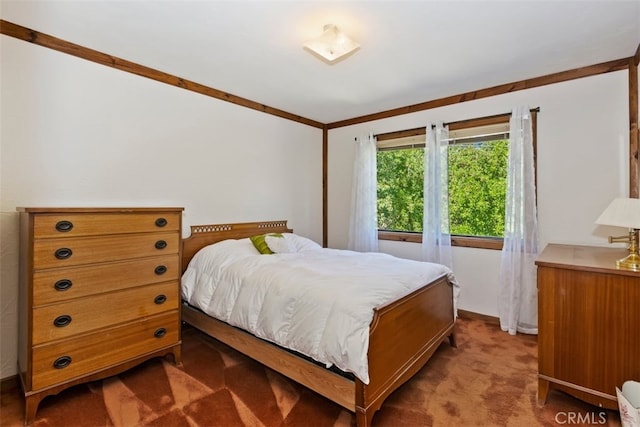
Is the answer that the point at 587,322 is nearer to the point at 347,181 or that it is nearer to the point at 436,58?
the point at 436,58

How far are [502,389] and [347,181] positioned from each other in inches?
116

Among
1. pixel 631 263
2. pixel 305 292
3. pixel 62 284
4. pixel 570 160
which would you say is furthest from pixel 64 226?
pixel 570 160

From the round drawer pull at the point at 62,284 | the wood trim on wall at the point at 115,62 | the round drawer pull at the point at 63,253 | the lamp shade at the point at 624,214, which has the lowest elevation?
the round drawer pull at the point at 62,284

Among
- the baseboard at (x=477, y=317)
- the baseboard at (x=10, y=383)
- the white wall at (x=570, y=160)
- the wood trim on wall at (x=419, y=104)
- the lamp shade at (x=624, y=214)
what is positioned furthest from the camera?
the baseboard at (x=477, y=317)

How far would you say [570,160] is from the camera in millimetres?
2836

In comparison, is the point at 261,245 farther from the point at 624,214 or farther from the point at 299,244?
the point at 624,214

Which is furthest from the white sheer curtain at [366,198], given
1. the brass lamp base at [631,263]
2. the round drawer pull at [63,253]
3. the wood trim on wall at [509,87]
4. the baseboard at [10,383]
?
the baseboard at [10,383]

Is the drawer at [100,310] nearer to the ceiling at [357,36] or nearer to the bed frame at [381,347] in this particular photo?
the bed frame at [381,347]

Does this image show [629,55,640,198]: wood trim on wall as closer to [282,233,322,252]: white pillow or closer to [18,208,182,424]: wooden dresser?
[282,233,322,252]: white pillow

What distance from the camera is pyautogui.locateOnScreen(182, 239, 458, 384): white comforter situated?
5.47 feet

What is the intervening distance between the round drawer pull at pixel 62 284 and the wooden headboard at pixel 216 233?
3.68 ft

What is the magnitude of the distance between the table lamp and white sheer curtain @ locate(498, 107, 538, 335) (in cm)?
111

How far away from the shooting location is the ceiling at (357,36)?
1937 mm

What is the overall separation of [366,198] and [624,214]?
255cm
